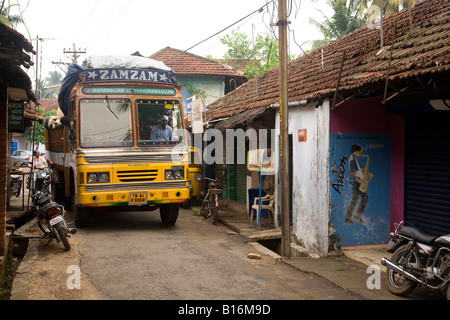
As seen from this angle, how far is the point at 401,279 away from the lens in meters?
5.95

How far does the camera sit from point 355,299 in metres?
5.56

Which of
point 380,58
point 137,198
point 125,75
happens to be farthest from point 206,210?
point 380,58

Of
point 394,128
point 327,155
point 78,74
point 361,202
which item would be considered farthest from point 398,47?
point 78,74

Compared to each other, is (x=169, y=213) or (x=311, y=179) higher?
(x=311, y=179)

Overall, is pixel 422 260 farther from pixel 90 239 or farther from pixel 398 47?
pixel 90 239

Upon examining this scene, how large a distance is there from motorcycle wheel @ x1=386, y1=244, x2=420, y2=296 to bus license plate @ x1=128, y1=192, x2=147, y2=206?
5.19 metres

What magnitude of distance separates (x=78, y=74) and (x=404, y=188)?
287 inches

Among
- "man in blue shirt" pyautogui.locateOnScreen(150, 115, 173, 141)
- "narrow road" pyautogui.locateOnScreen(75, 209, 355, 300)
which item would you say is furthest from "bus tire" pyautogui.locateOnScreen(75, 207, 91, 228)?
"man in blue shirt" pyautogui.locateOnScreen(150, 115, 173, 141)

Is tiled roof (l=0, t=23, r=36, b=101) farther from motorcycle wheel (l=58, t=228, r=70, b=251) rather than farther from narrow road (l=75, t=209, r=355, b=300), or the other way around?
motorcycle wheel (l=58, t=228, r=70, b=251)

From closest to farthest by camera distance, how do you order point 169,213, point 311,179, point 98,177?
1. point 311,179
2. point 98,177
3. point 169,213

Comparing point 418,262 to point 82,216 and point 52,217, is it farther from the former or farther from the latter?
point 82,216

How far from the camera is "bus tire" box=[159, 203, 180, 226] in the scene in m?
10.3

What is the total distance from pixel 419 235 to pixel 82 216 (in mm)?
6968

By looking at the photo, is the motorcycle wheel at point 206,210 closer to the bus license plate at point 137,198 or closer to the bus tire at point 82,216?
the bus license plate at point 137,198
